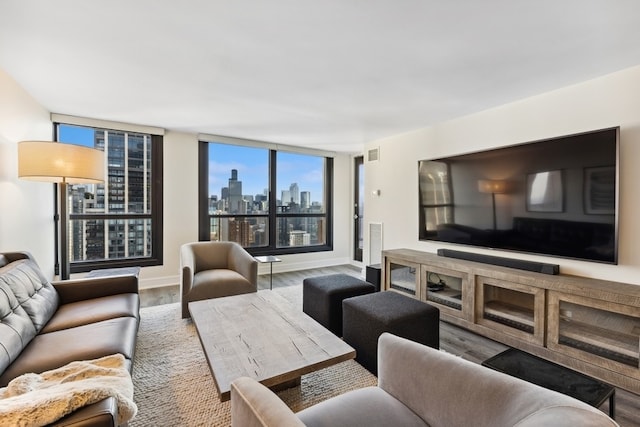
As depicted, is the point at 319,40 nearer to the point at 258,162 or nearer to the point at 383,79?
the point at 383,79

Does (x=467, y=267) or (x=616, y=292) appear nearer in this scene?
(x=616, y=292)

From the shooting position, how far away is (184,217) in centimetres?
427

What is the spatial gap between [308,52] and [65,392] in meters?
2.15

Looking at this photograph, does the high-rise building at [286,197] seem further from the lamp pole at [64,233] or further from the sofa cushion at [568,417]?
the sofa cushion at [568,417]

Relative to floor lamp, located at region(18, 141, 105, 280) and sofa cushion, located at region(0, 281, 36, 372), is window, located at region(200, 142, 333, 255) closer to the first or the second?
floor lamp, located at region(18, 141, 105, 280)

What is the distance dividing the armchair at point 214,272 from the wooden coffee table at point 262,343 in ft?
2.32

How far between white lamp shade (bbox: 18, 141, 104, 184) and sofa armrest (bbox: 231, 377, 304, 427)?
2.43 meters

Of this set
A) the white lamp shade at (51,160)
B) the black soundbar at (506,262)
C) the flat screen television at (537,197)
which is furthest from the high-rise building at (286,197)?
the white lamp shade at (51,160)

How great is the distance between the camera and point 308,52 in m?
2.02

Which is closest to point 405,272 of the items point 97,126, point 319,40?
point 319,40

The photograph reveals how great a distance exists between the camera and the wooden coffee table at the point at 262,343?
136 cm

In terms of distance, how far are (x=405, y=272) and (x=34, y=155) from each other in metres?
3.62

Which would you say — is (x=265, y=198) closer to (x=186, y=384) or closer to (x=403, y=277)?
(x=403, y=277)

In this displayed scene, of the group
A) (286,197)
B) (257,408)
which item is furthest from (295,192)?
(257,408)
